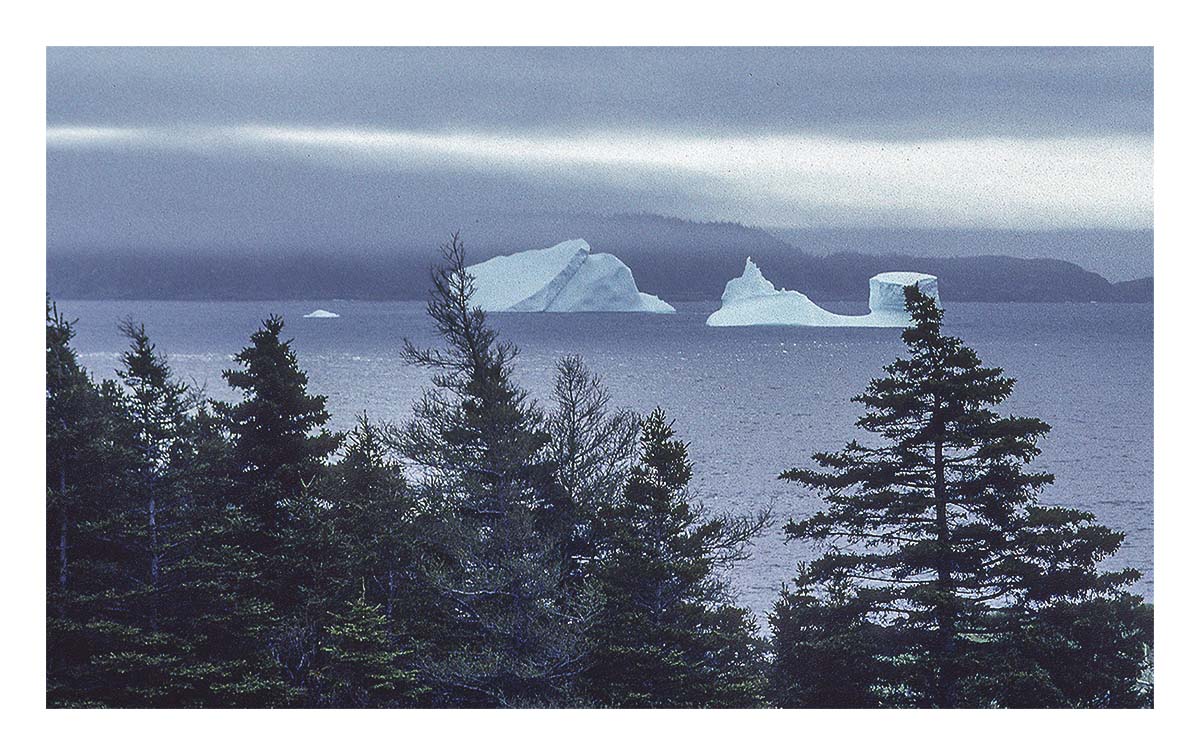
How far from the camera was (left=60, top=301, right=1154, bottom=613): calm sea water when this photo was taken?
27.8ft

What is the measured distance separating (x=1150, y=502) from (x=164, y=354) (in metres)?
7.00

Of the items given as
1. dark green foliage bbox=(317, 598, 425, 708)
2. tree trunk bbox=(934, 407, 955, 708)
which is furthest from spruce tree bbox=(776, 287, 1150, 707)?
dark green foliage bbox=(317, 598, 425, 708)

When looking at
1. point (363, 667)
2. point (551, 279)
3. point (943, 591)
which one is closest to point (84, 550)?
point (363, 667)

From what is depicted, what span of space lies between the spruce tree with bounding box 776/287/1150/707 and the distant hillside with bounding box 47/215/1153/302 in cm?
48

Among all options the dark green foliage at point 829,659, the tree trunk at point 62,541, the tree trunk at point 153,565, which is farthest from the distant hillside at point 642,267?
the dark green foliage at point 829,659

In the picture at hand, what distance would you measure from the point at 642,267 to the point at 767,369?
1266mm

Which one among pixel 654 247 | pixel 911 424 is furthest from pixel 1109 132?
pixel 654 247

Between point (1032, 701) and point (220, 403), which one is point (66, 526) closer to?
point (220, 403)

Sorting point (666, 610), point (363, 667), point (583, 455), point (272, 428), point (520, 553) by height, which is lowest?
point (363, 667)

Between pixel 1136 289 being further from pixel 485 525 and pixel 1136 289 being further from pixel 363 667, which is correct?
pixel 363 667

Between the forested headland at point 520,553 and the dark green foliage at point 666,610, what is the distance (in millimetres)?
18

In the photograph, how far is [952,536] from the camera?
8.55 meters

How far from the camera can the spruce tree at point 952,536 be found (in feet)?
27.5

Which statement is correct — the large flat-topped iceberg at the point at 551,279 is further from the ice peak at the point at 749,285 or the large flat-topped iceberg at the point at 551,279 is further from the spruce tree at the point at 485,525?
the ice peak at the point at 749,285
